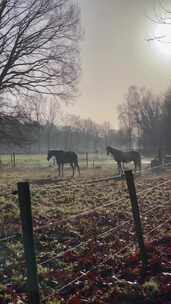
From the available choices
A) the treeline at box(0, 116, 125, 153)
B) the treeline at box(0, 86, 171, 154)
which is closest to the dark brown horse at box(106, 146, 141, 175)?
the treeline at box(0, 86, 171, 154)

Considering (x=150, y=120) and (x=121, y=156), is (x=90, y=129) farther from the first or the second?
(x=121, y=156)

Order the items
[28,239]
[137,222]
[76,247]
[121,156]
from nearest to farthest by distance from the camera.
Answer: [28,239] < [76,247] < [137,222] < [121,156]

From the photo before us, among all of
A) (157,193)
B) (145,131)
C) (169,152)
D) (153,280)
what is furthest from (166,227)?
(145,131)

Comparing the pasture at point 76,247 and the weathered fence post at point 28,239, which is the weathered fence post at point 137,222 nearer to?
the pasture at point 76,247

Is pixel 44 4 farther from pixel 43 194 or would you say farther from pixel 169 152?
pixel 169 152

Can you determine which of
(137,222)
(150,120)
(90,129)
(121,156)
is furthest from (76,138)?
(137,222)

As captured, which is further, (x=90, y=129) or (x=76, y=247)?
(x=90, y=129)

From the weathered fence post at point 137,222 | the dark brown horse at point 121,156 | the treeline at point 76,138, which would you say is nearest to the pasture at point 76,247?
the weathered fence post at point 137,222

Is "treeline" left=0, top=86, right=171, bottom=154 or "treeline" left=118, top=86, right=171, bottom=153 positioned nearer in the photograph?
"treeline" left=0, top=86, right=171, bottom=154

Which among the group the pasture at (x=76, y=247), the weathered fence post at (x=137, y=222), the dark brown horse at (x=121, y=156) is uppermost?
the dark brown horse at (x=121, y=156)

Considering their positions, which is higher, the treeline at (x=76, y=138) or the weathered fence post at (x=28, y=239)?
the treeline at (x=76, y=138)

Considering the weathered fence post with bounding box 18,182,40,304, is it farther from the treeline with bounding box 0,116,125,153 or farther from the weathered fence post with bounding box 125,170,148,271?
the treeline with bounding box 0,116,125,153

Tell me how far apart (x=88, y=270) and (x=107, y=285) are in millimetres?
646

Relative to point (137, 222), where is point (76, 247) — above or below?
below
